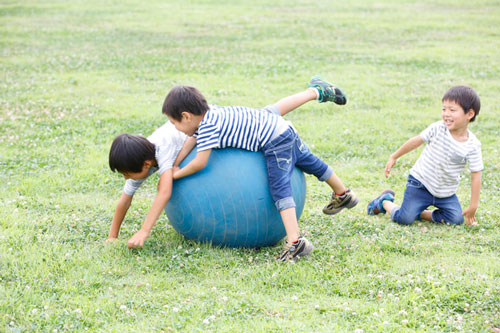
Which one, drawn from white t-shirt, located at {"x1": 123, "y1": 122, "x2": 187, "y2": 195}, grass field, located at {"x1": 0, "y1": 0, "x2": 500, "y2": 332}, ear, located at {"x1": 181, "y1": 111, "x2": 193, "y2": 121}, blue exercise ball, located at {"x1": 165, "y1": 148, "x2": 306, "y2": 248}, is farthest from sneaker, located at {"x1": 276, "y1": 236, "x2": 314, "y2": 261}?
ear, located at {"x1": 181, "y1": 111, "x2": 193, "y2": 121}

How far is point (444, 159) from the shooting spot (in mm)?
7266

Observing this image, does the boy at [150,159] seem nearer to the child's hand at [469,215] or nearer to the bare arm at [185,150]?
the bare arm at [185,150]

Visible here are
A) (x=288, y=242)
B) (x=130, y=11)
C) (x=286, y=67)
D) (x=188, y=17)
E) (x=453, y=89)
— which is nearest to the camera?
(x=288, y=242)

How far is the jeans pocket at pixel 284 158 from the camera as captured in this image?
19.9 ft

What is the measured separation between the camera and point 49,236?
6621 mm

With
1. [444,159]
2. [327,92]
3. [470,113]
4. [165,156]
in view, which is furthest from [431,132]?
[165,156]

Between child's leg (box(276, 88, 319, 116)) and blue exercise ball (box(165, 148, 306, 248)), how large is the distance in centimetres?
112

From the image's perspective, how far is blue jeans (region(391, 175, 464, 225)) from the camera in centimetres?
739

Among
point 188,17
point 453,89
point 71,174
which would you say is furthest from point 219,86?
point 188,17

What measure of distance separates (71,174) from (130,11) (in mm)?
23531

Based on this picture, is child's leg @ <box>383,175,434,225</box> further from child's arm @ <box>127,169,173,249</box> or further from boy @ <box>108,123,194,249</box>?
child's arm @ <box>127,169,173,249</box>

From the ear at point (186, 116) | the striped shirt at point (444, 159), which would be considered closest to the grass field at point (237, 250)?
the striped shirt at point (444, 159)

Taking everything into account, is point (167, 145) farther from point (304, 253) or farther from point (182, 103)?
point (304, 253)

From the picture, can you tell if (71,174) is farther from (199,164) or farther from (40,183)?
(199,164)
